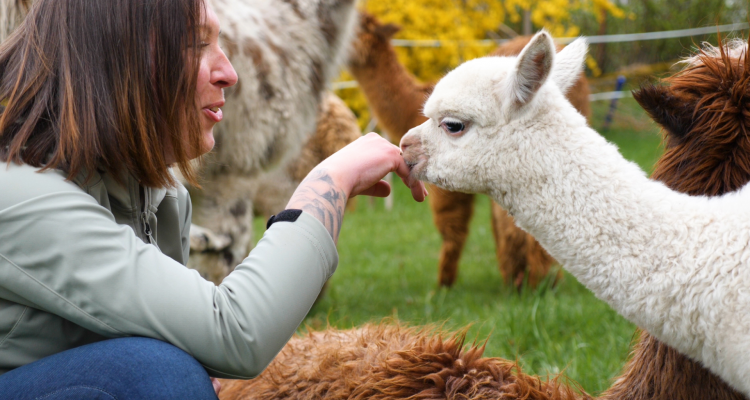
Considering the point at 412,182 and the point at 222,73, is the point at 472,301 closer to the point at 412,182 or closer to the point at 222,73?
the point at 412,182

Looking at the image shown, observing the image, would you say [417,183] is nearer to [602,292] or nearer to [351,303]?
[602,292]

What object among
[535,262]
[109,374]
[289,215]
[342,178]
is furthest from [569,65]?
[535,262]

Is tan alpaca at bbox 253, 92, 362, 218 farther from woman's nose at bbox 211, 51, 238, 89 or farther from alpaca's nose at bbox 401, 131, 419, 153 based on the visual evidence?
woman's nose at bbox 211, 51, 238, 89

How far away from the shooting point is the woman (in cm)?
120

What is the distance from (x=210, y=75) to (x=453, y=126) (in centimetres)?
62

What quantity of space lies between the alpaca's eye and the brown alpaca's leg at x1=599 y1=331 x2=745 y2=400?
2.23 feet

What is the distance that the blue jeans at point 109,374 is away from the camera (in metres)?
1.21

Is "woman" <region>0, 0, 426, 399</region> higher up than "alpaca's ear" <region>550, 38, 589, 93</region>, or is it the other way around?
"alpaca's ear" <region>550, 38, 589, 93</region>

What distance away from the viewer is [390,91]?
17.4 ft

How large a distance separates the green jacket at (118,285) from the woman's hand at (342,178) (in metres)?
0.06

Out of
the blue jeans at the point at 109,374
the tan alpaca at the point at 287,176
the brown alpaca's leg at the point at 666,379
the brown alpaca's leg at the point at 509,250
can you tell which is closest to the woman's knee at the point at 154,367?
the blue jeans at the point at 109,374

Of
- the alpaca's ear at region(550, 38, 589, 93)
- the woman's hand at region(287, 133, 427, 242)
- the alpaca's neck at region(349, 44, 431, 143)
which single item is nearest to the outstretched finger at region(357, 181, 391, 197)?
the woman's hand at region(287, 133, 427, 242)

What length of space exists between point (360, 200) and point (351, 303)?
4899mm

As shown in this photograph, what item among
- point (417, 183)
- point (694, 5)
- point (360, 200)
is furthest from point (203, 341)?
point (694, 5)
